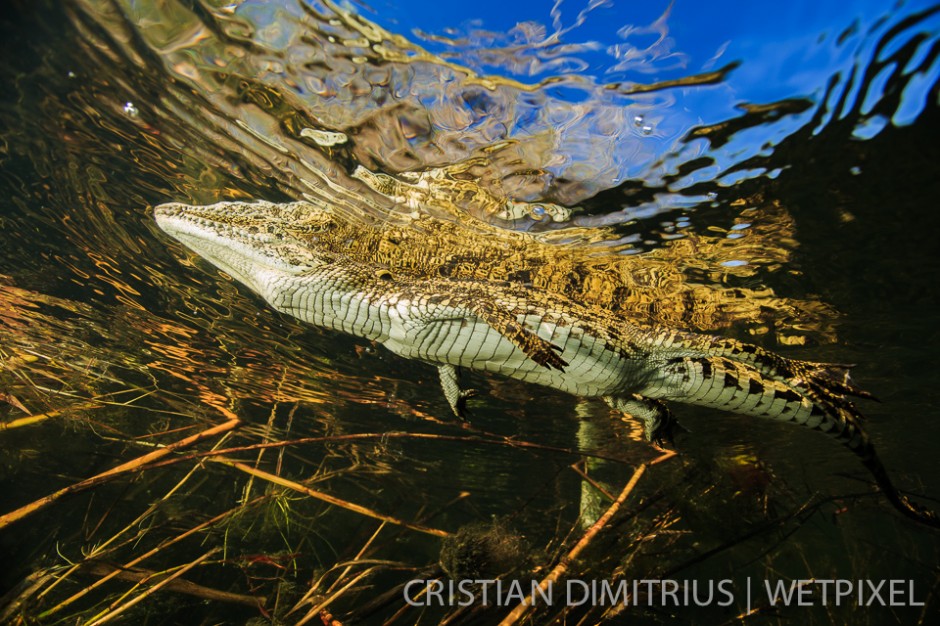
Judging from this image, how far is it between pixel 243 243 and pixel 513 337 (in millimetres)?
2905

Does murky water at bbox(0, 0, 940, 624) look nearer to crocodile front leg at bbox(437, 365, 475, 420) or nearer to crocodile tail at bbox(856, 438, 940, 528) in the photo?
crocodile front leg at bbox(437, 365, 475, 420)

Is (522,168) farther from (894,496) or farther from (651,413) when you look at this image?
(894,496)

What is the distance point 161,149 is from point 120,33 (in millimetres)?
1376

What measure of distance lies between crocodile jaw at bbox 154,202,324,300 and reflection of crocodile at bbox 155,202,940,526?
0.01m

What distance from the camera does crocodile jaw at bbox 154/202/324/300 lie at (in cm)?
404

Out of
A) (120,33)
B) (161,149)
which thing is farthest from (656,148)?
(161,149)

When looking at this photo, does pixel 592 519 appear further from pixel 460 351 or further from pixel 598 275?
pixel 460 351

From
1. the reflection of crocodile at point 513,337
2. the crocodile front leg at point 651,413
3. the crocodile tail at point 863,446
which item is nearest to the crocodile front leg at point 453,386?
the reflection of crocodile at point 513,337

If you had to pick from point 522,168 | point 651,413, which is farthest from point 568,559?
point 522,168

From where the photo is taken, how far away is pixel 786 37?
8.85 feet

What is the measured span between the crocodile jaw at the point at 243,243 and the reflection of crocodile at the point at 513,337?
13mm

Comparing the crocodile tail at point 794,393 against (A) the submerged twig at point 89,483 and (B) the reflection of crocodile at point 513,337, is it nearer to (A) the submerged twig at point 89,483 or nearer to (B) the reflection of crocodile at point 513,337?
(B) the reflection of crocodile at point 513,337

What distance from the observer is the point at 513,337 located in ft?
11.5

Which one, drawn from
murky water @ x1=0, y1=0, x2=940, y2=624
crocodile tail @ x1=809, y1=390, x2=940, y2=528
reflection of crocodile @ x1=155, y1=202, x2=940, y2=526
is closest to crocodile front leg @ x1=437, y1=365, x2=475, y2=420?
reflection of crocodile @ x1=155, y1=202, x2=940, y2=526
